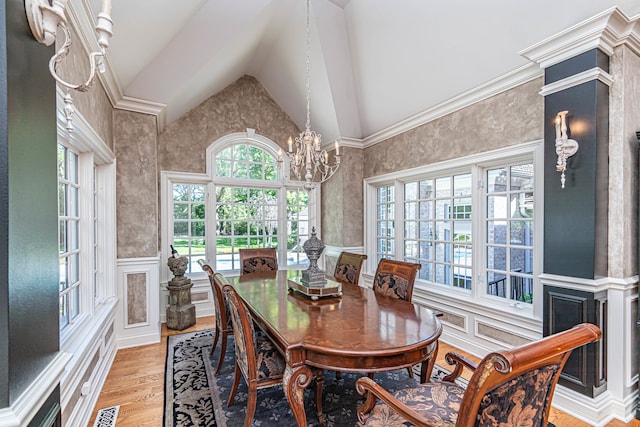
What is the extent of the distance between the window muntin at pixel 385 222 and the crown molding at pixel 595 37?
246 cm

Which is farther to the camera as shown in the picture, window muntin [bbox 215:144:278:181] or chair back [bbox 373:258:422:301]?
window muntin [bbox 215:144:278:181]

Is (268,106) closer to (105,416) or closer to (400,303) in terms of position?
(400,303)

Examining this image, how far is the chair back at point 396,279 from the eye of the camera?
249cm

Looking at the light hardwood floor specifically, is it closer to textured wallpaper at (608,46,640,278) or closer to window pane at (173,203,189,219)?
textured wallpaper at (608,46,640,278)

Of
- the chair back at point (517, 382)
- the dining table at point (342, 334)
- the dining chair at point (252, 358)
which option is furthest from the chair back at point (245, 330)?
the chair back at point (517, 382)

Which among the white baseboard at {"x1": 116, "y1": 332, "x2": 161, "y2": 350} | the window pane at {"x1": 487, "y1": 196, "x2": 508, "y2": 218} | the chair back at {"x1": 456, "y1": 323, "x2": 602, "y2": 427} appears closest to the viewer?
the chair back at {"x1": 456, "y1": 323, "x2": 602, "y2": 427}

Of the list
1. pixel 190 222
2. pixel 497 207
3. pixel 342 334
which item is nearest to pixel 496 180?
pixel 497 207

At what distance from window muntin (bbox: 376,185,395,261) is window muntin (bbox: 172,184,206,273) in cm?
270

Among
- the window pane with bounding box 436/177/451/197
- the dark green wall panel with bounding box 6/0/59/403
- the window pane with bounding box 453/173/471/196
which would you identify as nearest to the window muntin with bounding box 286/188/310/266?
the window pane with bounding box 436/177/451/197

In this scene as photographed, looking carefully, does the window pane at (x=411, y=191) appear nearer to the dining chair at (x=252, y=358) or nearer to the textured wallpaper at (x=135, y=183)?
the dining chair at (x=252, y=358)

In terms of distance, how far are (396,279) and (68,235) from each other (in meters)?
2.64

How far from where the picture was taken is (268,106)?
5059mm

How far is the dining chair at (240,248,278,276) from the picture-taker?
3748mm

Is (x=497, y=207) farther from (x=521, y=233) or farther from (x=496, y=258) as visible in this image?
(x=496, y=258)
